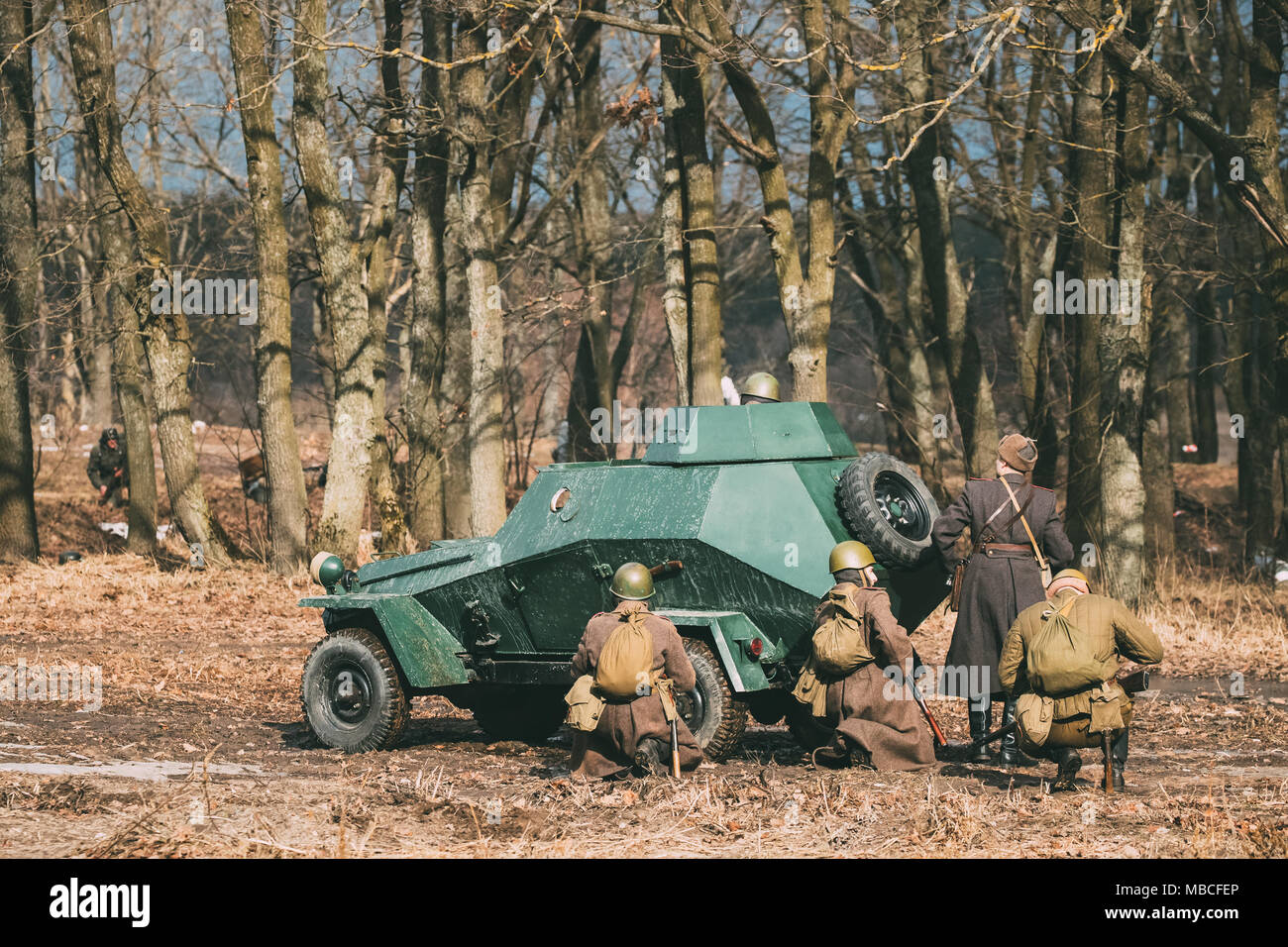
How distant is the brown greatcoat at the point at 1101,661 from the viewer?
7742mm

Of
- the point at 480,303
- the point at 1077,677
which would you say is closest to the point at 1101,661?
the point at 1077,677

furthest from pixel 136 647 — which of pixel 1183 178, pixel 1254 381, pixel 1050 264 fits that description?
pixel 1183 178

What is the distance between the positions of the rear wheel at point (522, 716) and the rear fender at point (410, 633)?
2.36 feet

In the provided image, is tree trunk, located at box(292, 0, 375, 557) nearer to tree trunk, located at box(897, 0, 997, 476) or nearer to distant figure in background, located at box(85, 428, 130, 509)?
tree trunk, located at box(897, 0, 997, 476)

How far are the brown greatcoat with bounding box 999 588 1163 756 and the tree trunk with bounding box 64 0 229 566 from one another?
13.9m

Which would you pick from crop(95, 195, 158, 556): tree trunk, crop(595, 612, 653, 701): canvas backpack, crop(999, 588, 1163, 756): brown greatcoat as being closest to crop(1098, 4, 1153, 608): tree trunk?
crop(999, 588, 1163, 756): brown greatcoat

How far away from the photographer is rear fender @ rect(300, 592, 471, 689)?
9836 mm

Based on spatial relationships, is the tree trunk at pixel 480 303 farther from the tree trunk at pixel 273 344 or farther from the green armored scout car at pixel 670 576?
the green armored scout car at pixel 670 576

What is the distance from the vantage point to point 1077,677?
7746mm

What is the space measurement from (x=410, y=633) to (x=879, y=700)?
3062 mm

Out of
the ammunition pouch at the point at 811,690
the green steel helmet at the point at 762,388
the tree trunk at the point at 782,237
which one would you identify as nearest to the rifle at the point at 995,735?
the ammunition pouch at the point at 811,690

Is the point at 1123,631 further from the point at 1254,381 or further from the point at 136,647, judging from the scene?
the point at 1254,381

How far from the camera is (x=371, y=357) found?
61.7 feet
